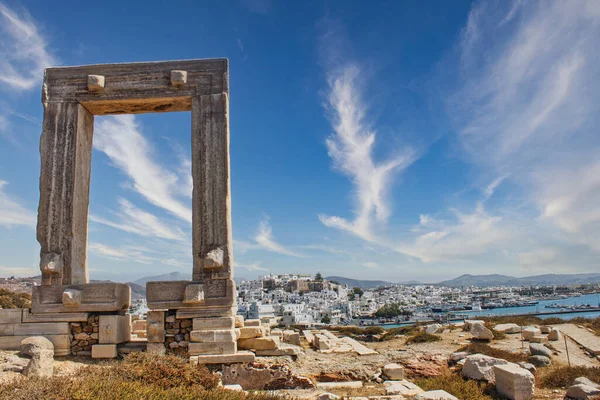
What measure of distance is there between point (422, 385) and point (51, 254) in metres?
7.87

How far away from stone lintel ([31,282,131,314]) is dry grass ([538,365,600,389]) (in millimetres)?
8969

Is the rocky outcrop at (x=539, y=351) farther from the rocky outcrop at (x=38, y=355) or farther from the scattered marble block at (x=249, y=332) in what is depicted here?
the rocky outcrop at (x=38, y=355)

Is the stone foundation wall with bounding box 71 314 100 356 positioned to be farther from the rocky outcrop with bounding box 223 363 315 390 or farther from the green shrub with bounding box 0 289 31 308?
the green shrub with bounding box 0 289 31 308

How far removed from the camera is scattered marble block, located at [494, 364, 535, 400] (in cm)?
762

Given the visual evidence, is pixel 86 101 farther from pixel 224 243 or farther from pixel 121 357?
pixel 121 357

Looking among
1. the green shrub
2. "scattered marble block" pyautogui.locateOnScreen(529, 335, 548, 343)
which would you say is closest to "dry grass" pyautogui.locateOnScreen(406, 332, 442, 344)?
"scattered marble block" pyautogui.locateOnScreen(529, 335, 548, 343)

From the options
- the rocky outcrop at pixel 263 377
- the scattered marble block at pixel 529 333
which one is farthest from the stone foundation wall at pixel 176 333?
the scattered marble block at pixel 529 333

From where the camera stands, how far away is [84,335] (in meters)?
8.83

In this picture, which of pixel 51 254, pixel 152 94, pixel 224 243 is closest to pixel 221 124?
pixel 152 94

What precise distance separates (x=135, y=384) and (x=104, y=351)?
363 cm

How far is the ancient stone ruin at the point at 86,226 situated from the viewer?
28.5ft

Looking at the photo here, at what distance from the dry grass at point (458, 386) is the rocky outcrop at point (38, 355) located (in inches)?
260

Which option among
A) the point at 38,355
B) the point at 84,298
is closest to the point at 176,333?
the point at 84,298

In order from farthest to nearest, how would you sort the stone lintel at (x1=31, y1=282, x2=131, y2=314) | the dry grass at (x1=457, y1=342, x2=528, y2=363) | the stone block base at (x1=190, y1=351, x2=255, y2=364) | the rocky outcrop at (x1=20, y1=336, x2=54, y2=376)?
the dry grass at (x1=457, y1=342, x2=528, y2=363), the stone lintel at (x1=31, y1=282, x2=131, y2=314), the stone block base at (x1=190, y1=351, x2=255, y2=364), the rocky outcrop at (x1=20, y1=336, x2=54, y2=376)
